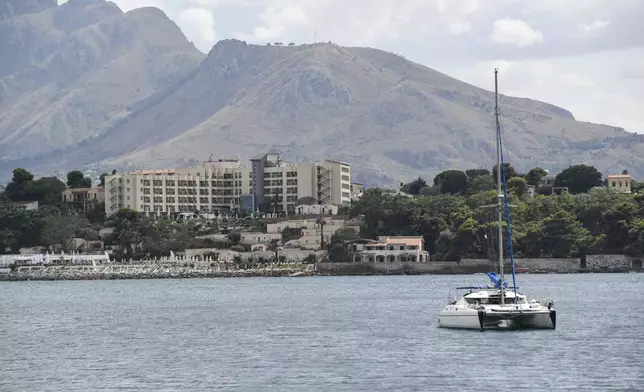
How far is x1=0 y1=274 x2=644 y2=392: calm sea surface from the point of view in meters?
54.2

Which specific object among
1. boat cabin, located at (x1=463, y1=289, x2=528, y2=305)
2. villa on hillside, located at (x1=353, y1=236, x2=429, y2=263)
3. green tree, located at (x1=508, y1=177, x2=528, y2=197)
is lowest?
boat cabin, located at (x1=463, y1=289, x2=528, y2=305)

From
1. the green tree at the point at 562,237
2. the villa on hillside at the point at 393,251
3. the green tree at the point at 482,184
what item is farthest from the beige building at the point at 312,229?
the green tree at the point at 562,237

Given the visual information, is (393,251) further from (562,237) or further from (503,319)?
(503,319)

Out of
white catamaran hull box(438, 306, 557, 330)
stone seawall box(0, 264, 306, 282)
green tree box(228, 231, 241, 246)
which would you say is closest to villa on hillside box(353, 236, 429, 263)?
stone seawall box(0, 264, 306, 282)

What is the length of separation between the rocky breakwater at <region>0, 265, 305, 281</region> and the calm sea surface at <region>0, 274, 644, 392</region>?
4750cm

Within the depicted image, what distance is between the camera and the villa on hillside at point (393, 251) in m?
154

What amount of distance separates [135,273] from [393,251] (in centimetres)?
2589

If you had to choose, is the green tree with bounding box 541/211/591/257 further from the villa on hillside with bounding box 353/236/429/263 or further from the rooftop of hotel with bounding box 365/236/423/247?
the rooftop of hotel with bounding box 365/236/423/247

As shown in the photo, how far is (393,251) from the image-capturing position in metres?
155

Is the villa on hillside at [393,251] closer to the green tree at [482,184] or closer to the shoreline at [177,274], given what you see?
the shoreline at [177,274]

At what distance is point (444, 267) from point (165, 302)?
4909cm

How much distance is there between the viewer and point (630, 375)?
54.0 m

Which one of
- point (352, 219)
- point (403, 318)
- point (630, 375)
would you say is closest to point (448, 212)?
point (352, 219)

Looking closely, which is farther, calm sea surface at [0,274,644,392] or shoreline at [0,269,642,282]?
shoreline at [0,269,642,282]
